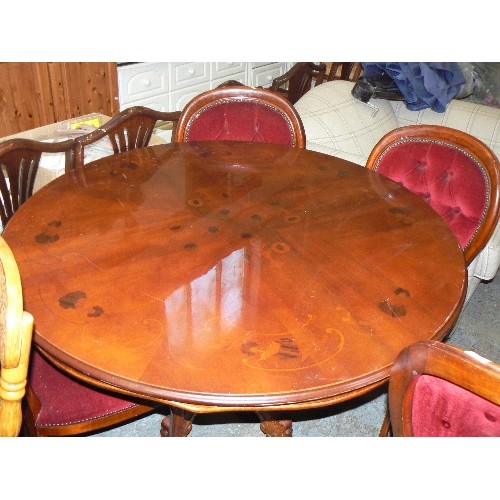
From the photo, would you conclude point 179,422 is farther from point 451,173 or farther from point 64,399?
point 451,173

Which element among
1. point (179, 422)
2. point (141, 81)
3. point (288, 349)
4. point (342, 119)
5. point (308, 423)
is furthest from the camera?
point (141, 81)

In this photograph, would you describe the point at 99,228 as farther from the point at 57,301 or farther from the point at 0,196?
the point at 0,196

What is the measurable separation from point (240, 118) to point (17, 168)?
2.80ft

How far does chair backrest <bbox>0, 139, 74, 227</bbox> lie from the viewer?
1.63 meters

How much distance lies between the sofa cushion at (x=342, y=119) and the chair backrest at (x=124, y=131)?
757 millimetres

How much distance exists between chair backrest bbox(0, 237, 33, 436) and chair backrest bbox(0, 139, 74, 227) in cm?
81

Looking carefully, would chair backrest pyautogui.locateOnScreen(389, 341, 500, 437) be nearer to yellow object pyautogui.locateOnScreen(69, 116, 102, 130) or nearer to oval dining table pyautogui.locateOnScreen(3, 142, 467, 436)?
oval dining table pyautogui.locateOnScreen(3, 142, 467, 436)

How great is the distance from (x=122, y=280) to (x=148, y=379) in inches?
11.8

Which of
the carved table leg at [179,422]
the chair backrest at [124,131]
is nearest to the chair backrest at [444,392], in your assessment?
the carved table leg at [179,422]

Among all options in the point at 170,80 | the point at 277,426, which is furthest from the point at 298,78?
the point at 277,426

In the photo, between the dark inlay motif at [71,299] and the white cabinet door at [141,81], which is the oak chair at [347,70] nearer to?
the white cabinet door at [141,81]

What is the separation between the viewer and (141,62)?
10.8 feet

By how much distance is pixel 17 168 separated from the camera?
1.68 m
